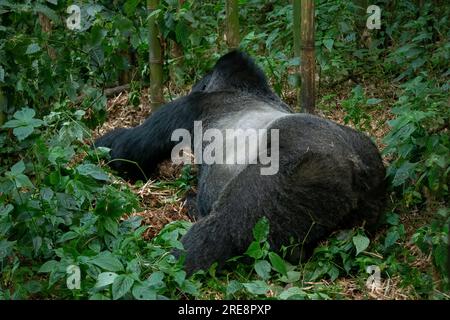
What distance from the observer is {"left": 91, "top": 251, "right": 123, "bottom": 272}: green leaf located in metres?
2.98

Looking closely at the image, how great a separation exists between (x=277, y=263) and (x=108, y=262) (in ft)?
2.37

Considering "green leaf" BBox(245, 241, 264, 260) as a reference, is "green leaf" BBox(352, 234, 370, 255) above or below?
below

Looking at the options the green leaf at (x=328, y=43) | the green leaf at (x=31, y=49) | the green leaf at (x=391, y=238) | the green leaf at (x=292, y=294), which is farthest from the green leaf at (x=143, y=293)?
the green leaf at (x=328, y=43)

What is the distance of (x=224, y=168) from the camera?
4.07 meters

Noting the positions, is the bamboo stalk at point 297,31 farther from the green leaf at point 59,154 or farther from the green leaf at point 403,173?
the green leaf at point 59,154

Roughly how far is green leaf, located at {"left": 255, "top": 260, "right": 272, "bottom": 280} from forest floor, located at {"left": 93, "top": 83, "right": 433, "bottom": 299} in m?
0.29

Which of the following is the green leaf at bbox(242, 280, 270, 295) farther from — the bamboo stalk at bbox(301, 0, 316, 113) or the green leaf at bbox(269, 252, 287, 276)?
the bamboo stalk at bbox(301, 0, 316, 113)

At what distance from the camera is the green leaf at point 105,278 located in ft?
9.43

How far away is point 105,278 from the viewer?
2.90 metres

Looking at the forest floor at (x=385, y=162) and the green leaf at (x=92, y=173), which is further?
the green leaf at (x=92, y=173)

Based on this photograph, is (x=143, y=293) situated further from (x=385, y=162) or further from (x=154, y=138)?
(x=385, y=162)

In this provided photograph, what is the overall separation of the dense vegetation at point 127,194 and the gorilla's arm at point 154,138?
0.75 ft

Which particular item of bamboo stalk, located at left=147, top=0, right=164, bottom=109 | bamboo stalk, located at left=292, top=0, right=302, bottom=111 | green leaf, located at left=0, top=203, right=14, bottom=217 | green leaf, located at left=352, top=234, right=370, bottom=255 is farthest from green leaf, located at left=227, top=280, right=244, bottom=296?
bamboo stalk, located at left=292, top=0, right=302, bottom=111
